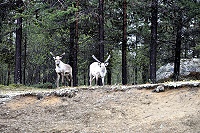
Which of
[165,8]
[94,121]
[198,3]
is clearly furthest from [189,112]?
[165,8]

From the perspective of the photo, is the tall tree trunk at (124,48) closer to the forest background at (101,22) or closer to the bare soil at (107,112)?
the forest background at (101,22)

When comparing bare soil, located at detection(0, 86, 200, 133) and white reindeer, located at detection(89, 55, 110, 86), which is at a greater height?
white reindeer, located at detection(89, 55, 110, 86)

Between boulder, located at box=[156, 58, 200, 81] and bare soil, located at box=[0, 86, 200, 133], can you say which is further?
boulder, located at box=[156, 58, 200, 81]

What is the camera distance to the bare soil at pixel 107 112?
28.0 feet

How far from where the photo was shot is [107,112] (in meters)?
9.94

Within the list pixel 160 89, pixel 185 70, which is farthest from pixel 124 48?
pixel 160 89

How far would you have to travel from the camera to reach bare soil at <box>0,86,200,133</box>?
28.0 feet

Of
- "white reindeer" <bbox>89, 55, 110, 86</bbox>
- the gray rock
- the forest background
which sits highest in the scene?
the forest background

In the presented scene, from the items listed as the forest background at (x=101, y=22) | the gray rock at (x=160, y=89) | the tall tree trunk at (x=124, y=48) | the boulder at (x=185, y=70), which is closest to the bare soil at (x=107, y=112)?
the gray rock at (x=160, y=89)

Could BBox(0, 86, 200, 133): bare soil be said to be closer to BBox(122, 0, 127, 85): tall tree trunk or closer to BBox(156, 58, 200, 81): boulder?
BBox(122, 0, 127, 85): tall tree trunk

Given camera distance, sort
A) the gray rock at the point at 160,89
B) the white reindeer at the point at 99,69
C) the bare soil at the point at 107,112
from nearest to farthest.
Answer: the bare soil at the point at 107,112 → the gray rock at the point at 160,89 → the white reindeer at the point at 99,69

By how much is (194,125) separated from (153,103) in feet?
7.06

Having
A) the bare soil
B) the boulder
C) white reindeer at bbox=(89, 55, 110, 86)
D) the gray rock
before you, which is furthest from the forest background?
the gray rock

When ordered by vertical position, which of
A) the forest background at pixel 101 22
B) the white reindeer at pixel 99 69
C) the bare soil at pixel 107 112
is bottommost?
the bare soil at pixel 107 112
